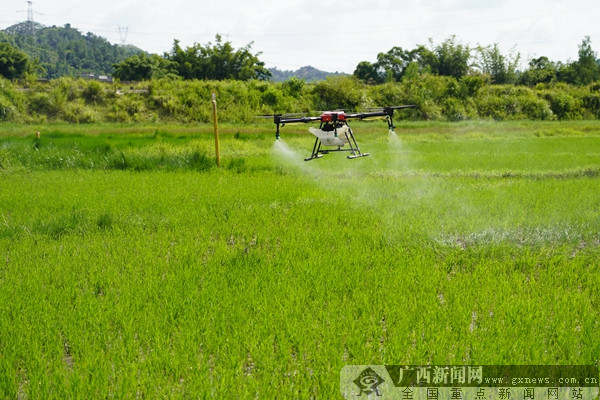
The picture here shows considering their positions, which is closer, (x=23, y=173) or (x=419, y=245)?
(x=419, y=245)

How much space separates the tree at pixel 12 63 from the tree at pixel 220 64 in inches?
475

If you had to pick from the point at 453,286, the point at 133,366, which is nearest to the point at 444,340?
the point at 453,286

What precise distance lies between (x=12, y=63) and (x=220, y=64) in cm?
1588

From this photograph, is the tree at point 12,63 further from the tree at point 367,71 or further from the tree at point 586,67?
the tree at point 586,67

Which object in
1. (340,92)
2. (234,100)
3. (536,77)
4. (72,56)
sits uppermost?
(72,56)

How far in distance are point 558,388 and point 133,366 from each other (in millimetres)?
2676

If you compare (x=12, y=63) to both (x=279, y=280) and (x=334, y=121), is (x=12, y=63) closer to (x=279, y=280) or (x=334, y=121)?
(x=334, y=121)

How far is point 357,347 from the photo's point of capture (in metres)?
3.48

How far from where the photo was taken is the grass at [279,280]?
331 centimetres

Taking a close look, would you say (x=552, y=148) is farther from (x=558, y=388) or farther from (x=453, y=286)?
(x=558, y=388)

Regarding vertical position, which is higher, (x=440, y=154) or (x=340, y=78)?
(x=340, y=78)

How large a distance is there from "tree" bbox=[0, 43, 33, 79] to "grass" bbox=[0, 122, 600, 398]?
1273 inches

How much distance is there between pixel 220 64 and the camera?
3738cm

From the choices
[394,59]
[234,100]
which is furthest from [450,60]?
[234,100]
